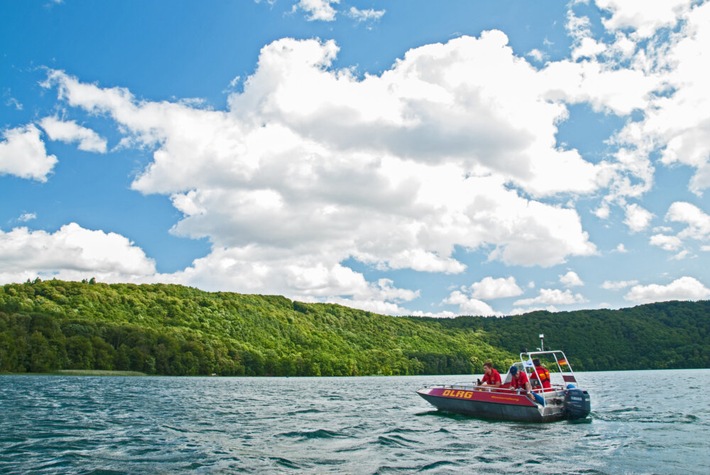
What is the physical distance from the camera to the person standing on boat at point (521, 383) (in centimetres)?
3388

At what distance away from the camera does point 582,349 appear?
19938cm

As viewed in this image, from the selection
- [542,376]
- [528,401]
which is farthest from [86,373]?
[528,401]

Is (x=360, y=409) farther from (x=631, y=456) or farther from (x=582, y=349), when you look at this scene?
(x=582, y=349)

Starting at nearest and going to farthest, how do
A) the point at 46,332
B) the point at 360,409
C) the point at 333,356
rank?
the point at 360,409 < the point at 46,332 < the point at 333,356

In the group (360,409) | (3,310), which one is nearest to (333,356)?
(3,310)

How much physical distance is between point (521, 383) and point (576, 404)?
11.3 ft

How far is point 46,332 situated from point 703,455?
133 metres

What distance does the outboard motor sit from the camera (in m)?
34.3

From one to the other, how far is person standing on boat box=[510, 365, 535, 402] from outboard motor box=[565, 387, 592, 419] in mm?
2622

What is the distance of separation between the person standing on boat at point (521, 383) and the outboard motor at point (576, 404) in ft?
8.60

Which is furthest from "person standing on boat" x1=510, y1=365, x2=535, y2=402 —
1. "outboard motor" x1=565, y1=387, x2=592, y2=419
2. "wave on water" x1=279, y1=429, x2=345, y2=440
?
"wave on water" x1=279, y1=429, x2=345, y2=440

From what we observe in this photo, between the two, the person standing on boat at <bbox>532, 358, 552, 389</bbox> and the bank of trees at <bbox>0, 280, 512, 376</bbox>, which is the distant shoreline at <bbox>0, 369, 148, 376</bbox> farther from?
the person standing on boat at <bbox>532, 358, 552, 389</bbox>

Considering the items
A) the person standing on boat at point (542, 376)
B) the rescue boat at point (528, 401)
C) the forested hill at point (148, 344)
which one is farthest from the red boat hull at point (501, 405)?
the forested hill at point (148, 344)

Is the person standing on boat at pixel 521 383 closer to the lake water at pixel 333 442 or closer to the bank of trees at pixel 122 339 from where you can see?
the lake water at pixel 333 442
